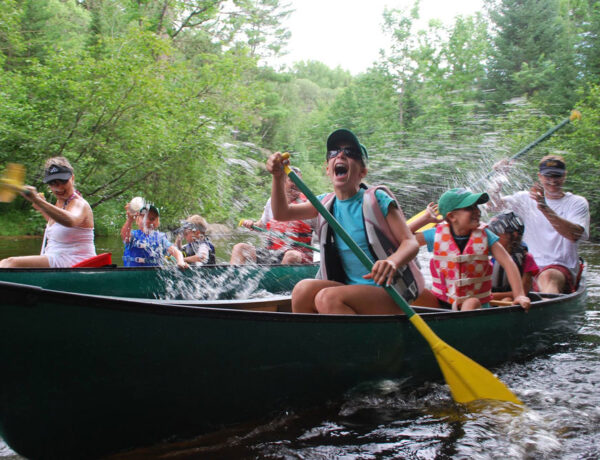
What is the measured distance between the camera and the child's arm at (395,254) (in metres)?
2.66

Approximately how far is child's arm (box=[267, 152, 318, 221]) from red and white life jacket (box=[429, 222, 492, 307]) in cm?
115

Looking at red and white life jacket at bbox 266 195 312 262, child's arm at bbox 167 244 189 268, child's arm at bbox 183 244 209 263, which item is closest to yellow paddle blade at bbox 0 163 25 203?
child's arm at bbox 167 244 189 268

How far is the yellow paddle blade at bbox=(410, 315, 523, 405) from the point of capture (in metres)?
3.03

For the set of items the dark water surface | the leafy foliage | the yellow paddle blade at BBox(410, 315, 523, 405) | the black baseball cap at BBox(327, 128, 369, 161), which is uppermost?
the leafy foliage

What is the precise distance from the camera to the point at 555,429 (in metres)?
2.86

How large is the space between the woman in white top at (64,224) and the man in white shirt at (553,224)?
3.73 meters

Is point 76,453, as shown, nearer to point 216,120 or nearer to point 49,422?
point 49,422

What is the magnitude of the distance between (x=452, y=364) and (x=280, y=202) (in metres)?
1.28

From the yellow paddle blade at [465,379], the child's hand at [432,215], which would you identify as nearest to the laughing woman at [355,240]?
the yellow paddle blade at [465,379]

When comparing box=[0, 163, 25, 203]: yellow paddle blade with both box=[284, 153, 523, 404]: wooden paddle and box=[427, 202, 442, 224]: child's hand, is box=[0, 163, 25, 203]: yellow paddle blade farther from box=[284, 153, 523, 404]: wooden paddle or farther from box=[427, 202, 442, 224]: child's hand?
box=[427, 202, 442, 224]: child's hand

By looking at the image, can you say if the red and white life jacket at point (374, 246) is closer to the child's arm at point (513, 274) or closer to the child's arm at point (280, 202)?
the child's arm at point (280, 202)

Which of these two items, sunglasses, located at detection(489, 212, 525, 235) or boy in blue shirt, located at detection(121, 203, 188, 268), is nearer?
sunglasses, located at detection(489, 212, 525, 235)

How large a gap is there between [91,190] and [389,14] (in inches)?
860

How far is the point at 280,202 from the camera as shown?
3004mm
